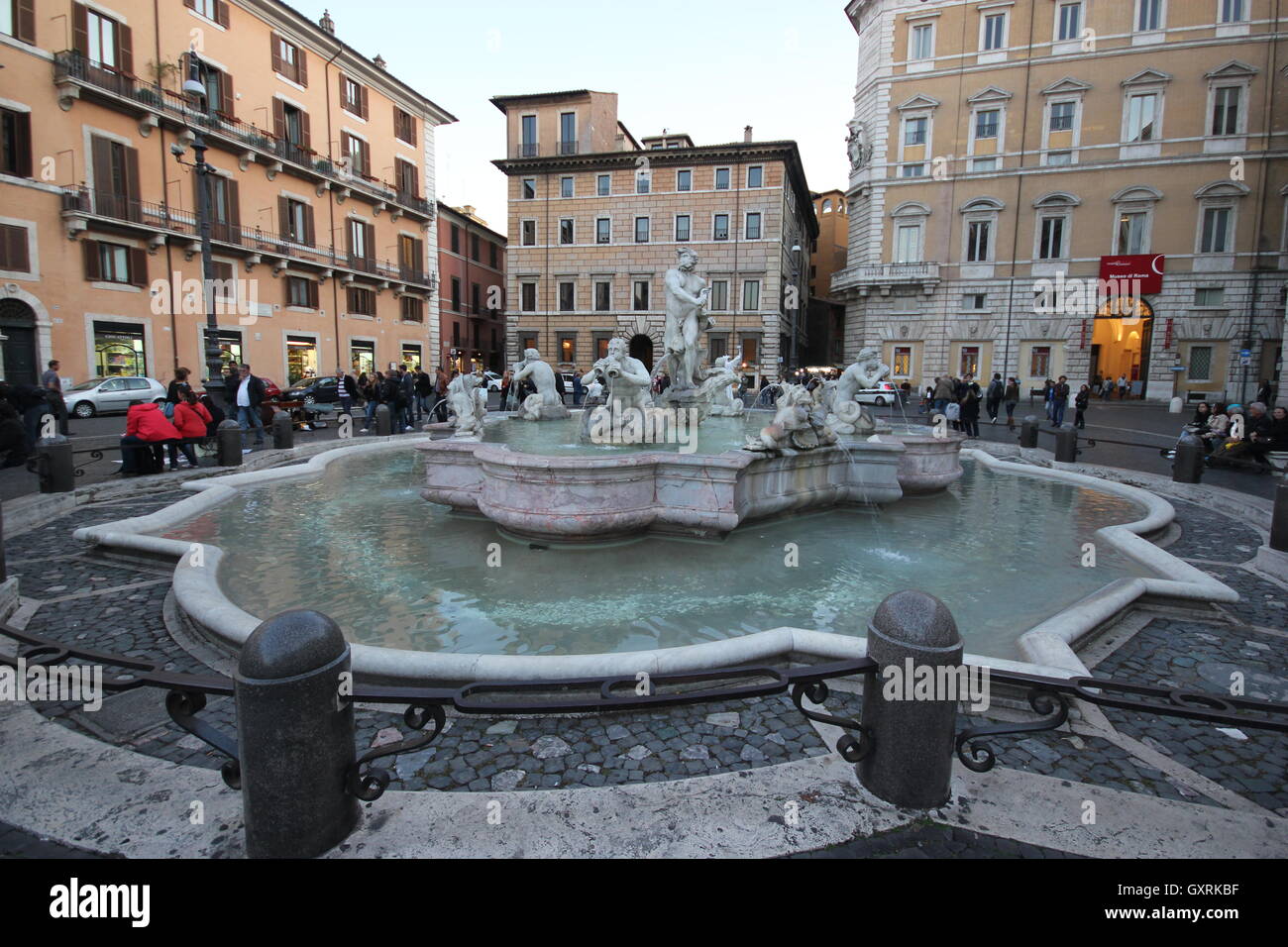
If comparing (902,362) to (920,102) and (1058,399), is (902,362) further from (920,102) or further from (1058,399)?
(1058,399)

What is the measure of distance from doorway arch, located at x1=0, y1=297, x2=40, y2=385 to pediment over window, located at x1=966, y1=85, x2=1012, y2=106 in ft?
128

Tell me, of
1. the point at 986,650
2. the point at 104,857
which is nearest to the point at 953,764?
the point at 986,650

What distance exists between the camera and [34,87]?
19719 mm

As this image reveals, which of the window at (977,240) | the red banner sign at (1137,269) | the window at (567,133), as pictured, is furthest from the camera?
the window at (567,133)

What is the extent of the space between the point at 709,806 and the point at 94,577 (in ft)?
18.2

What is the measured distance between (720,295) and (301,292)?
2346cm

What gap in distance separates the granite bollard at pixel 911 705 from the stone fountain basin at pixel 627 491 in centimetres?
372

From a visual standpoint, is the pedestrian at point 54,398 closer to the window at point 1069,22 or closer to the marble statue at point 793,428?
the marble statue at point 793,428

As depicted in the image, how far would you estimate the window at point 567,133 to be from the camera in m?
44.2

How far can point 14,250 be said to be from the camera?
19.3m

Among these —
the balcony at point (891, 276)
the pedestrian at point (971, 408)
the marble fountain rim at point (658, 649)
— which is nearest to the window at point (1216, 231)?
the balcony at point (891, 276)

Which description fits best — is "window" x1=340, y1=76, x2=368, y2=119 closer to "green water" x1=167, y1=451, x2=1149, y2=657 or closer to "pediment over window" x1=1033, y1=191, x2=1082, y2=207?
"green water" x1=167, y1=451, x2=1149, y2=657

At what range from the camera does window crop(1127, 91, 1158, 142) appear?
31031 mm

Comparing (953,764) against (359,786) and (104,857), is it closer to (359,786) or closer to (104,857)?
(359,786)
